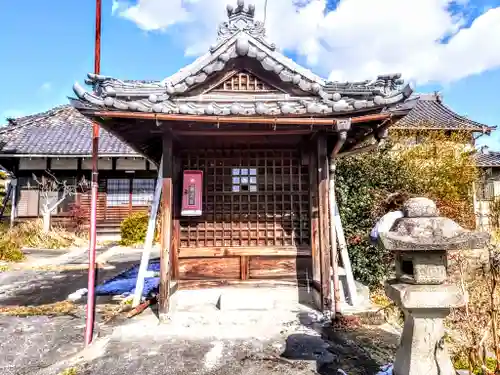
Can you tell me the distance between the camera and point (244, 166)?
23.8ft

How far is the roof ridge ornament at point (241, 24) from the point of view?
299 inches

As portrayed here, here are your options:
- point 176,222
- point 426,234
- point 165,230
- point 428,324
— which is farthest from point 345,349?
point 176,222

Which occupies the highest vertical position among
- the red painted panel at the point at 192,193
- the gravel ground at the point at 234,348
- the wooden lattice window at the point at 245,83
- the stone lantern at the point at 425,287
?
the wooden lattice window at the point at 245,83

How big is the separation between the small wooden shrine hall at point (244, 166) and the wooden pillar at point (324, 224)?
0.02 metres

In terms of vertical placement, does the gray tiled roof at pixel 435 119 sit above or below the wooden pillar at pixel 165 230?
above

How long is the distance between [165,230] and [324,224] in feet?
9.36

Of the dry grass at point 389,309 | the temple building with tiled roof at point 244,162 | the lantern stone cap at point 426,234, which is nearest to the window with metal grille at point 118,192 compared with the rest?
the temple building with tiled roof at point 244,162

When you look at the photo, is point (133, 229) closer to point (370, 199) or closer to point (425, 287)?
point (370, 199)

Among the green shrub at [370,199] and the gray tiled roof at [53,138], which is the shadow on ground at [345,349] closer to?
the green shrub at [370,199]

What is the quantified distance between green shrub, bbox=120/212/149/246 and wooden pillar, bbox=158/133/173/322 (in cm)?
1283

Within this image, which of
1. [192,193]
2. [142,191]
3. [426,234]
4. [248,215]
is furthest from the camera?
[142,191]

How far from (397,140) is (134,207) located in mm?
14546

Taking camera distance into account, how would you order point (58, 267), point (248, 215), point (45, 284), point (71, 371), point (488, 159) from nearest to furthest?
1. point (71, 371)
2. point (248, 215)
3. point (45, 284)
4. point (58, 267)
5. point (488, 159)

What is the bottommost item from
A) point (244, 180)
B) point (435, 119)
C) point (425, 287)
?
point (425, 287)
